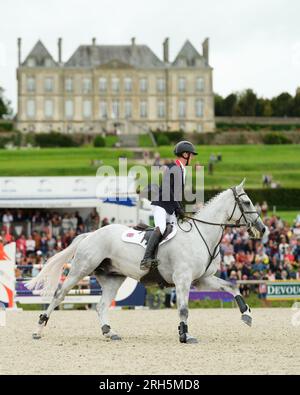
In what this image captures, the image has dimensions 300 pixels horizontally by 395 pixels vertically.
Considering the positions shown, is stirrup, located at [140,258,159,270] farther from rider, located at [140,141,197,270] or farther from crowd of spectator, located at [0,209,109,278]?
crowd of spectator, located at [0,209,109,278]

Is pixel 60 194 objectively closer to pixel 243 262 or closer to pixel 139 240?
pixel 243 262

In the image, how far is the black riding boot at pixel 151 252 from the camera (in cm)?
1246

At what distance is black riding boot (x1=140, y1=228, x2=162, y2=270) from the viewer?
1246 centimetres

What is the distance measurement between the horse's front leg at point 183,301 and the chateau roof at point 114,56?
105 metres

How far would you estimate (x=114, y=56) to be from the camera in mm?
117250

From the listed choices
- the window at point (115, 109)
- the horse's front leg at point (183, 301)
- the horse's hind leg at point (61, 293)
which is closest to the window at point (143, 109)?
the window at point (115, 109)

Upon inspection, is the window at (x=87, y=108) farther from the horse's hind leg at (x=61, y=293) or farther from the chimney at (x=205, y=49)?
the horse's hind leg at (x=61, y=293)

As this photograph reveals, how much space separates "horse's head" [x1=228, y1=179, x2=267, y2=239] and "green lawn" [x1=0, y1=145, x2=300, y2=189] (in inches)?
1330

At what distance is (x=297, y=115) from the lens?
11338cm

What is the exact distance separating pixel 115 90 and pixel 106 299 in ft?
348

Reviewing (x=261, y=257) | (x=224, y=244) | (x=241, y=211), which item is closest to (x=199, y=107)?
(x=224, y=244)

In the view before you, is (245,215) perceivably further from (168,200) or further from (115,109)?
(115,109)

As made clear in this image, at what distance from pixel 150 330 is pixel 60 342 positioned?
7.62ft
